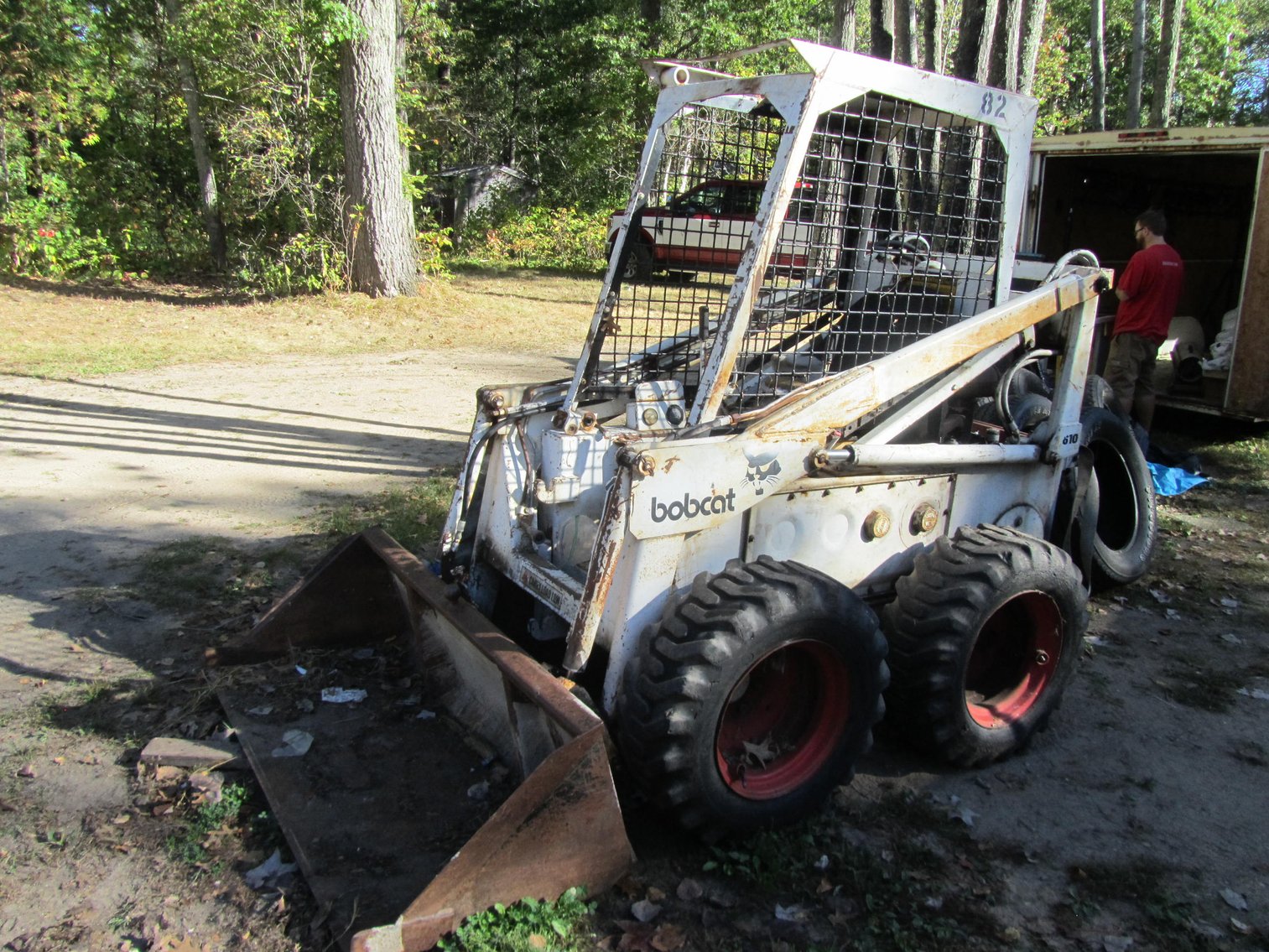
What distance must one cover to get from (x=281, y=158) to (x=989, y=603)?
1391 centimetres

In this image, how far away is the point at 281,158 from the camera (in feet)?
49.3

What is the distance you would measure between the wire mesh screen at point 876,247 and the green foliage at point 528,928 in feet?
6.01

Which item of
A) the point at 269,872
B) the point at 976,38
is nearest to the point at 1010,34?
the point at 976,38

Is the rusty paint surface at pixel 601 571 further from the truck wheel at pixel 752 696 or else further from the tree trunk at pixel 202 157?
the tree trunk at pixel 202 157

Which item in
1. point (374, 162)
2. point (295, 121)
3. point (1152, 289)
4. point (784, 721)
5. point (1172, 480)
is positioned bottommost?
point (1172, 480)

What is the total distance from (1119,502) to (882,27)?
6737 mm

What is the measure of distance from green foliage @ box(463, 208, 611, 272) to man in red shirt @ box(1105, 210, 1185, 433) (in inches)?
604

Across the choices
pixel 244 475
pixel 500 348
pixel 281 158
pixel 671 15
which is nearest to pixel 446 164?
pixel 671 15

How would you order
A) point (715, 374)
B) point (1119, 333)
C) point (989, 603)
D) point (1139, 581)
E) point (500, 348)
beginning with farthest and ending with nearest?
point (500, 348) < point (1119, 333) < point (1139, 581) < point (989, 603) < point (715, 374)

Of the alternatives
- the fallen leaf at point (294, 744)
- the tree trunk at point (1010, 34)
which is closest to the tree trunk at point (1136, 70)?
the tree trunk at point (1010, 34)

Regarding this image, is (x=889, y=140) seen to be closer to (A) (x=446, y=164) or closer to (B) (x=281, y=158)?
(B) (x=281, y=158)

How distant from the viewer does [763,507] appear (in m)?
3.69

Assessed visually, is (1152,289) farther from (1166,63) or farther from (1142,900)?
(1166,63)

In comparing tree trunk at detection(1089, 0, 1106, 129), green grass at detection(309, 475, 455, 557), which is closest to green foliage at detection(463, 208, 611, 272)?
tree trunk at detection(1089, 0, 1106, 129)
